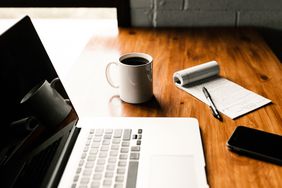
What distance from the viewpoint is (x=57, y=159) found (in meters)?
0.70

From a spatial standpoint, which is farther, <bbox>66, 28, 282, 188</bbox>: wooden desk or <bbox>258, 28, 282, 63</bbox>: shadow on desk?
<bbox>258, 28, 282, 63</bbox>: shadow on desk

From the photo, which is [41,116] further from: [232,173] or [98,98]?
[232,173]

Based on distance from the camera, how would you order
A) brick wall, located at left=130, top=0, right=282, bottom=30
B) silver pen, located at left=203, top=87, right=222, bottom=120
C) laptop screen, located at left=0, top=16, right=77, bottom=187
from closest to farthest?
laptop screen, located at left=0, top=16, right=77, bottom=187 < silver pen, located at left=203, top=87, right=222, bottom=120 < brick wall, located at left=130, top=0, right=282, bottom=30

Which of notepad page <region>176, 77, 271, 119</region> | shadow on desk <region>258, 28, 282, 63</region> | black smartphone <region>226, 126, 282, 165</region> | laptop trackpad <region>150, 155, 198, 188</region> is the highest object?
laptop trackpad <region>150, 155, 198, 188</region>

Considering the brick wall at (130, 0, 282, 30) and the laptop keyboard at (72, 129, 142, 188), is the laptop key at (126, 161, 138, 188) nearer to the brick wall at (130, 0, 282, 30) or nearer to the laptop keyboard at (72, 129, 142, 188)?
the laptop keyboard at (72, 129, 142, 188)

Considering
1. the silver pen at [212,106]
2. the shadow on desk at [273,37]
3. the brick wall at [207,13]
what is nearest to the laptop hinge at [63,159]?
the silver pen at [212,106]

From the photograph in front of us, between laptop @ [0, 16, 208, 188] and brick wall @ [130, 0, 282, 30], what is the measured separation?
685 mm

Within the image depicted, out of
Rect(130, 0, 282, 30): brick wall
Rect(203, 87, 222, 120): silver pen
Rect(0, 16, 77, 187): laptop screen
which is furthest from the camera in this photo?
Rect(130, 0, 282, 30): brick wall

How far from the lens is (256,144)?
725 mm

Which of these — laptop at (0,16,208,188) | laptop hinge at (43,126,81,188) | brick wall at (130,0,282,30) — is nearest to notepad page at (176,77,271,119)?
laptop at (0,16,208,188)

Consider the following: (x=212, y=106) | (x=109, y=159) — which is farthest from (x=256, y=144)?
(x=109, y=159)

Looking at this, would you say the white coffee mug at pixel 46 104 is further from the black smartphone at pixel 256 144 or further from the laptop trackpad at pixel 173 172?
the black smartphone at pixel 256 144

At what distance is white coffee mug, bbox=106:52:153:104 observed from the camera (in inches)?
33.2

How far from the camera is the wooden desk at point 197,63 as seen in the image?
27.4 inches
